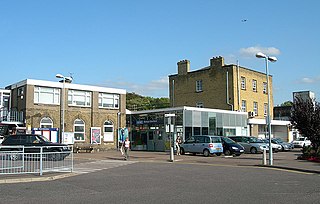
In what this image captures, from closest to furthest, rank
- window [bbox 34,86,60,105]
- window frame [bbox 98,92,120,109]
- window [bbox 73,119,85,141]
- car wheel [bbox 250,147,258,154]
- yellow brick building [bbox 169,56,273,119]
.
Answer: car wheel [bbox 250,147,258,154], window [bbox 34,86,60,105], window [bbox 73,119,85,141], window frame [bbox 98,92,120,109], yellow brick building [bbox 169,56,273,119]

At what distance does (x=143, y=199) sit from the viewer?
10.2 metres

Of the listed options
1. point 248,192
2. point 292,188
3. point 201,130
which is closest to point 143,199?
point 248,192

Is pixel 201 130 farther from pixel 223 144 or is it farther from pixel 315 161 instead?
pixel 315 161

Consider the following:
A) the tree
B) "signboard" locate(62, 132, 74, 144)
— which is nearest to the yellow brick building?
the tree

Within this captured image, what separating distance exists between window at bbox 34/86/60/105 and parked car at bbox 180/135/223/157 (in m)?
14.8

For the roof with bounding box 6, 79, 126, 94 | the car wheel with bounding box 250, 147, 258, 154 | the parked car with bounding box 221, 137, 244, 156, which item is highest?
the roof with bounding box 6, 79, 126, 94

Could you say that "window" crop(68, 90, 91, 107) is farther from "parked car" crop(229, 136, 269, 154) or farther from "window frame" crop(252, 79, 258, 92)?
"window frame" crop(252, 79, 258, 92)

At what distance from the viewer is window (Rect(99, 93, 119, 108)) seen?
42.8 m

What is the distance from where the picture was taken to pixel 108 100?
4353 centimetres

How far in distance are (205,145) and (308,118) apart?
809 cm

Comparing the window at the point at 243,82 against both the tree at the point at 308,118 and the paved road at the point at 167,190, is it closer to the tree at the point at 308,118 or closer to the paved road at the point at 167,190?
the tree at the point at 308,118

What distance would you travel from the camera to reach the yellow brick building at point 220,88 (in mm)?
48531

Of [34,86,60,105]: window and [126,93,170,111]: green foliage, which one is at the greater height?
[126,93,170,111]: green foliage

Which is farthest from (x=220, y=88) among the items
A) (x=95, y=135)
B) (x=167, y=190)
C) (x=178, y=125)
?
(x=167, y=190)
